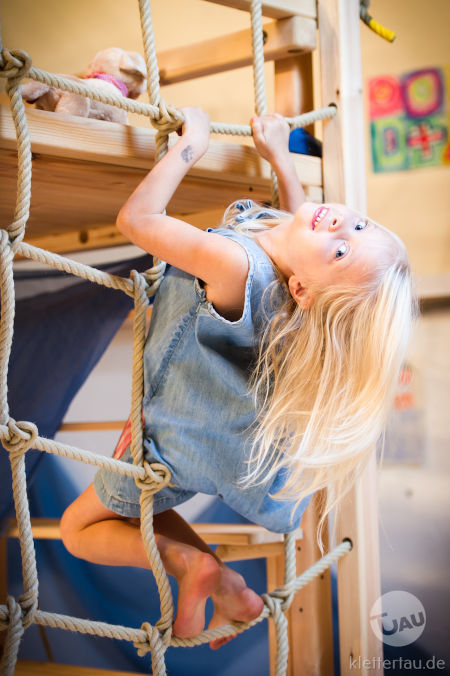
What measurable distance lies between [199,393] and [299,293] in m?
0.15

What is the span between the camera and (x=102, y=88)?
0.90 meters

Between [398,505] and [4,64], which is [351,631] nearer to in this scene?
[398,505]

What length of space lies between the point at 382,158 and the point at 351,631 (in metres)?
1.11

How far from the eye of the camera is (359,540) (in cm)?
95

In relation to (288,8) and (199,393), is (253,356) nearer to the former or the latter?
(199,393)

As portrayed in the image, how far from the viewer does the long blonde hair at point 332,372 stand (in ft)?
2.29

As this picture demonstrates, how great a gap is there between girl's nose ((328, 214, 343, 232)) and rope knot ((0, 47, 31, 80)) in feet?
1.08

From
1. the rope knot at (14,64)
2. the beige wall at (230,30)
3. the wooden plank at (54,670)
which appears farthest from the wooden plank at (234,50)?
the wooden plank at (54,670)

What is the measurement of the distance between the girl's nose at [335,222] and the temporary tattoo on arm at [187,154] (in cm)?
17

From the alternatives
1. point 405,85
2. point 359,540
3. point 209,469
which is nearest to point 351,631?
point 359,540

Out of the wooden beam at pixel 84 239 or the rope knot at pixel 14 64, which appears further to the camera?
the wooden beam at pixel 84 239

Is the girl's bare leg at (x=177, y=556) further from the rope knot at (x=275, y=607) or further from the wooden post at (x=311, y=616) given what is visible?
the wooden post at (x=311, y=616)

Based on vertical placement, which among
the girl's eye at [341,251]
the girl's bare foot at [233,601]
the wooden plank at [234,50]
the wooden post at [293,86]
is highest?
the wooden plank at [234,50]

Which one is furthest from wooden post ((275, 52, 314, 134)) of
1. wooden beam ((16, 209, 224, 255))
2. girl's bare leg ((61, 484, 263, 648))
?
girl's bare leg ((61, 484, 263, 648))
